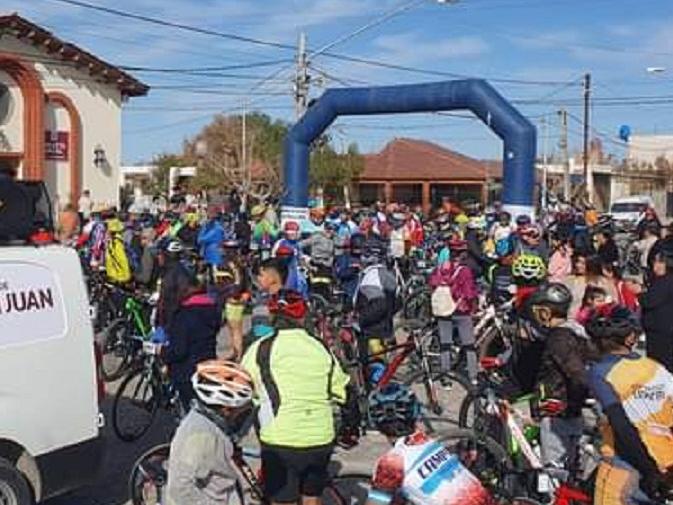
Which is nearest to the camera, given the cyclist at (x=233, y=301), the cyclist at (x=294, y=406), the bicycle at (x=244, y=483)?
the cyclist at (x=294, y=406)

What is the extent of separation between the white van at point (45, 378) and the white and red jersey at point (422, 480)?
258 cm

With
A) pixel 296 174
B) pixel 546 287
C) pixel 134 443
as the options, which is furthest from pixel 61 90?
pixel 546 287

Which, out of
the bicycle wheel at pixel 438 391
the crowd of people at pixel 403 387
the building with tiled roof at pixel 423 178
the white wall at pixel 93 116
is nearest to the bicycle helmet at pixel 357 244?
the crowd of people at pixel 403 387

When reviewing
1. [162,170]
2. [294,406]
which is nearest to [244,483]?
[294,406]

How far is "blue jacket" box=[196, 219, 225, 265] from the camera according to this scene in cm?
1608

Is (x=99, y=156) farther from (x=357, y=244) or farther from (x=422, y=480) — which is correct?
(x=422, y=480)

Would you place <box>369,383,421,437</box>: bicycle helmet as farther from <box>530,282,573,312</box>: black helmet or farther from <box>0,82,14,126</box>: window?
<box>0,82,14,126</box>: window

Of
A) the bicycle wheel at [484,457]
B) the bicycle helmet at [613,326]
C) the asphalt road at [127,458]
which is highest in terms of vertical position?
the bicycle helmet at [613,326]

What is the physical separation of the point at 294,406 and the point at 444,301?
239 inches

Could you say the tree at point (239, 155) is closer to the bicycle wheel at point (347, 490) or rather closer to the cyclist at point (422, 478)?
the bicycle wheel at point (347, 490)

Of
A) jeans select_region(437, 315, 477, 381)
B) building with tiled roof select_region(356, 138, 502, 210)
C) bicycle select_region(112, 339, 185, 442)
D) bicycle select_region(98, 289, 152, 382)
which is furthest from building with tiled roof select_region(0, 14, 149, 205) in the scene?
building with tiled roof select_region(356, 138, 502, 210)

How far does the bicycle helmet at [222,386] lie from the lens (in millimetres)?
4656

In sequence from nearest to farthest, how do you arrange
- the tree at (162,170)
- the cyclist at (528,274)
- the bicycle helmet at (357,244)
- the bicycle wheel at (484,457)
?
the bicycle wheel at (484,457) → the cyclist at (528,274) → the bicycle helmet at (357,244) → the tree at (162,170)

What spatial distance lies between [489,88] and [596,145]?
69637 millimetres
